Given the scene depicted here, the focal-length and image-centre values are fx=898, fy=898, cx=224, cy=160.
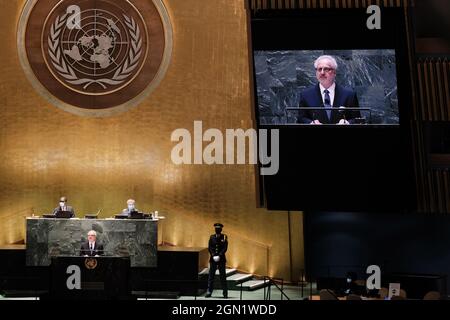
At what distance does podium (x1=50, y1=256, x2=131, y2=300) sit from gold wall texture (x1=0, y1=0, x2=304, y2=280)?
3.60 meters

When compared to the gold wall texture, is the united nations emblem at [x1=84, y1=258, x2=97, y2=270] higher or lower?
lower

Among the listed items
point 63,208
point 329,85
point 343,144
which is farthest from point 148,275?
point 329,85

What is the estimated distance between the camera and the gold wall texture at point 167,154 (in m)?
19.1

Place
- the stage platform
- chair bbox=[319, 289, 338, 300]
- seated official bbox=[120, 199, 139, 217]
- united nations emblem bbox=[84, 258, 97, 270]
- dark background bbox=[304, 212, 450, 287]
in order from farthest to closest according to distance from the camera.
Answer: dark background bbox=[304, 212, 450, 287] → seated official bbox=[120, 199, 139, 217] → the stage platform → united nations emblem bbox=[84, 258, 97, 270] → chair bbox=[319, 289, 338, 300]

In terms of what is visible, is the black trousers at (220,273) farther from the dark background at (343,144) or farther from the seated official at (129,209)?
the seated official at (129,209)

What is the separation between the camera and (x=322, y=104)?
53.7ft

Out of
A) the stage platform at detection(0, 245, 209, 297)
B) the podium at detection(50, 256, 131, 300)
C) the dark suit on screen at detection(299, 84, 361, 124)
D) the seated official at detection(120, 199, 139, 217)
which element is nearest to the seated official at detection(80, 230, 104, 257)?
the podium at detection(50, 256, 131, 300)

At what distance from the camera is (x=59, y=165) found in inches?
764

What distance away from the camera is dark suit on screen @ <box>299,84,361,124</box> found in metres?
16.3

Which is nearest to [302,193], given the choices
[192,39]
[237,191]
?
[237,191]

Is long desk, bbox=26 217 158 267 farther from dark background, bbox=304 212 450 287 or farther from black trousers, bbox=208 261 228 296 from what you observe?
dark background, bbox=304 212 450 287

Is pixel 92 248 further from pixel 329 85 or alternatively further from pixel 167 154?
pixel 329 85

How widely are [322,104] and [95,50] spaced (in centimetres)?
564

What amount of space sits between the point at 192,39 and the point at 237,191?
3.39 meters
